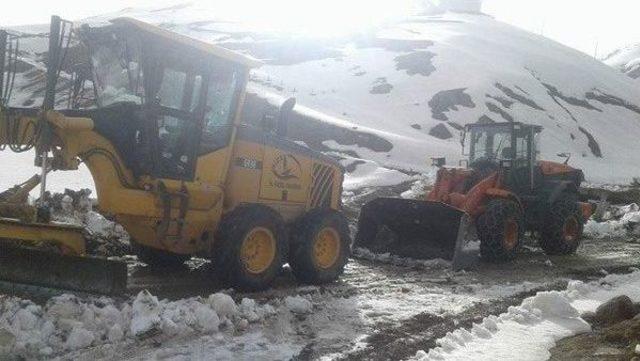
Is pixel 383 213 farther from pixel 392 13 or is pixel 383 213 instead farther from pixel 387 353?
pixel 392 13

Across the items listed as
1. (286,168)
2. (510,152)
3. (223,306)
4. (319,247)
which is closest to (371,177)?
(510,152)

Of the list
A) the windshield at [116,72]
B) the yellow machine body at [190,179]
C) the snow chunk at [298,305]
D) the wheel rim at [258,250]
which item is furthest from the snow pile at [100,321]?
the windshield at [116,72]

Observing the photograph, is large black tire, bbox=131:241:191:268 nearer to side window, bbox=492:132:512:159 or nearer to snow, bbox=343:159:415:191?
side window, bbox=492:132:512:159

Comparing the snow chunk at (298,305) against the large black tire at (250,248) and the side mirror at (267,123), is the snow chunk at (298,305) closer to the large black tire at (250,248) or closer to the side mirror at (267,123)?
the large black tire at (250,248)

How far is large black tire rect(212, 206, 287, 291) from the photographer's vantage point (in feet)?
21.4

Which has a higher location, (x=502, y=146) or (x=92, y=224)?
(x=502, y=146)

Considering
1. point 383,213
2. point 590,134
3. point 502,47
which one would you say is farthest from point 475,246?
point 502,47

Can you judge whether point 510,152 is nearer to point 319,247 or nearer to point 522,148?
point 522,148

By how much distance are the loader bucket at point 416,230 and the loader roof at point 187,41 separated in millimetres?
3895

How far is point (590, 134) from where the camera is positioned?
37938mm

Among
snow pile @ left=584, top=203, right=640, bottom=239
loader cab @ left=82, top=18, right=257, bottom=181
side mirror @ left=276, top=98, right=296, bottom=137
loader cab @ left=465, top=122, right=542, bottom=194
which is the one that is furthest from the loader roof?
snow pile @ left=584, top=203, right=640, bottom=239

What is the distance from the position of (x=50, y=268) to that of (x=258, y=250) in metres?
2.39

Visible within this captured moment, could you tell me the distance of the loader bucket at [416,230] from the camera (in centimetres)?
919

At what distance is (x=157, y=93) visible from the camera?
5.92 meters
